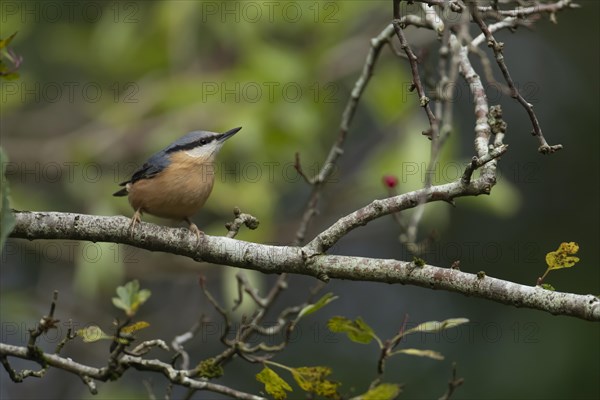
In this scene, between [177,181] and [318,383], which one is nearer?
[318,383]

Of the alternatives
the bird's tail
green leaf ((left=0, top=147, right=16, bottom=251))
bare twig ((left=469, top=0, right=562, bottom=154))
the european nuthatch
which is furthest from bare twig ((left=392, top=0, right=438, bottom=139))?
the bird's tail

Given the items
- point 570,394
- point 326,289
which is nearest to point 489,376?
point 570,394

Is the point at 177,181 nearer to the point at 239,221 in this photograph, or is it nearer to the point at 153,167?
the point at 153,167

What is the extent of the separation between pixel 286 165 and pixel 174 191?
183 centimetres

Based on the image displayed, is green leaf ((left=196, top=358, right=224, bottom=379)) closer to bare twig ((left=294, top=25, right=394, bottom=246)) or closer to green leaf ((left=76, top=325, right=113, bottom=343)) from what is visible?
green leaf ((left=76, top=325, right=113, bottom=343))

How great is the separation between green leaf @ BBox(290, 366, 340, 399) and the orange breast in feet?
6.37

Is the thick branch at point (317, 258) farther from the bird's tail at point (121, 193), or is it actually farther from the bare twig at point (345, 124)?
the bird's tail at point (121, 193)

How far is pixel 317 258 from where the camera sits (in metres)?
3.24

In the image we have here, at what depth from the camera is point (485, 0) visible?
5.71 m

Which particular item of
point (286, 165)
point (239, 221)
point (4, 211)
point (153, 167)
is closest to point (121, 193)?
point (153, 167)

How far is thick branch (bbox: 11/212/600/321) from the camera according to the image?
9.54 ft

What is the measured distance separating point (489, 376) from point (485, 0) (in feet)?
13.0

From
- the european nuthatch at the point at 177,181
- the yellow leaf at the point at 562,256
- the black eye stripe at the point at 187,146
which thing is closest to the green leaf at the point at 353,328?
the yellow leaf at the point at 562,256

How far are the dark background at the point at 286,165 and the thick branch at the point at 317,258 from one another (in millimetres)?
1781
